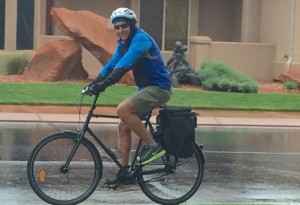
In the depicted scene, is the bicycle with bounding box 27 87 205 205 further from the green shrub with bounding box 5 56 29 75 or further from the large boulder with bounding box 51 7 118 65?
the green shrub with bounding box 5 56 29 75

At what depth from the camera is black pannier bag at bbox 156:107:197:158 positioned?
7219 millimetres

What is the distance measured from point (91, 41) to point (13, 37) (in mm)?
3649

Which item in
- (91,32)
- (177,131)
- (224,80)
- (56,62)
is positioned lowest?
(224,80)

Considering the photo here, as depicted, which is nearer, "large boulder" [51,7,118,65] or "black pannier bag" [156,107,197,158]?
"black pannier bag" [156,107,197,158]

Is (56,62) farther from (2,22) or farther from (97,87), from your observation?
(97,87)

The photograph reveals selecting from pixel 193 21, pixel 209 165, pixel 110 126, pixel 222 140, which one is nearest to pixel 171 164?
pixel 209 165

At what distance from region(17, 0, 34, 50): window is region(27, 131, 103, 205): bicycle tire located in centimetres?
1730

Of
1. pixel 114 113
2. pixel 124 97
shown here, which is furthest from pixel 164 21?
pixel 114 113

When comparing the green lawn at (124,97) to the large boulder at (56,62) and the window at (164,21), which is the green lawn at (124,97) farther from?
the window at (164,21)

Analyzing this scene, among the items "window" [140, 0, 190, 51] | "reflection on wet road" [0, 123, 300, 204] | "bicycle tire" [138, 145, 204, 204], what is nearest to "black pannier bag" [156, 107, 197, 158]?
"bicycle tire" [138, 145, 204, 204]

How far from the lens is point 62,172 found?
7.25 m

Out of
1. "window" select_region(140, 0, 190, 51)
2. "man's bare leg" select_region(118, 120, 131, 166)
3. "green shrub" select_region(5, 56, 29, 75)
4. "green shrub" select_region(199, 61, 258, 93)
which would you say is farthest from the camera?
"window" select_region(140, 0, 190, 51)

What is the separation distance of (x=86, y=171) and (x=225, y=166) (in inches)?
144

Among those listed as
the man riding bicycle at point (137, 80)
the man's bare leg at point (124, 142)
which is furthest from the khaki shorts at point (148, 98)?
the man's bare leg at point (124, 142)
